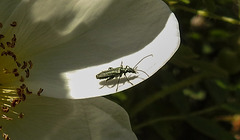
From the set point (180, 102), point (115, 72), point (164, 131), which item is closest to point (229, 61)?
point (180, 102)

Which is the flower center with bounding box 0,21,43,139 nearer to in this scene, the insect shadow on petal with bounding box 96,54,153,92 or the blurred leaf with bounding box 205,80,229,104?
the insect shadow on petal with bounding box 96,54,153,92

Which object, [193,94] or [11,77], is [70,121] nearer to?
[11,77]

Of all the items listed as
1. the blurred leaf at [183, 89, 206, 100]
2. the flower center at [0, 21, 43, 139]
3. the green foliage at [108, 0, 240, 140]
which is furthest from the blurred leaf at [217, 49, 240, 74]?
the flower center at [0, 21, 43, 139]

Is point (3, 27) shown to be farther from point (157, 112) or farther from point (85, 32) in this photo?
point (157, 112)

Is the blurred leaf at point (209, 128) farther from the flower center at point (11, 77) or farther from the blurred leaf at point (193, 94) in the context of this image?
the flower center at point (11, 77)

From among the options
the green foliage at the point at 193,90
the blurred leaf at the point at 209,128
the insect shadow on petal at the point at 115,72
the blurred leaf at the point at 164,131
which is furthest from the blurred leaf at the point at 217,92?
the insect shadow on petal at the point at 115,72
